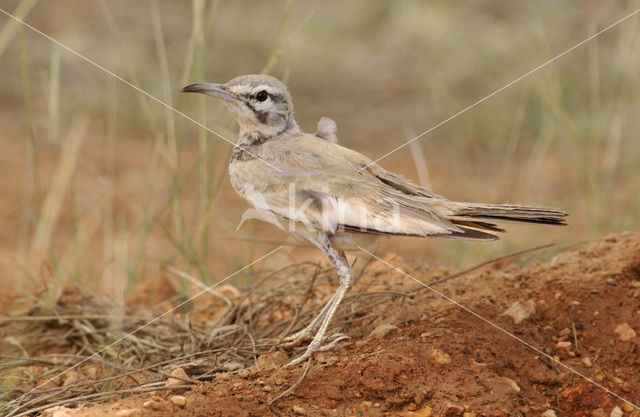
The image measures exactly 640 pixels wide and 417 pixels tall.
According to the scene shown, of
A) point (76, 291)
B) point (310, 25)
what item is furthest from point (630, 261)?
point (310, 25)

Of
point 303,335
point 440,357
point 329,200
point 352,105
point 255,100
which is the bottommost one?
point 303,335

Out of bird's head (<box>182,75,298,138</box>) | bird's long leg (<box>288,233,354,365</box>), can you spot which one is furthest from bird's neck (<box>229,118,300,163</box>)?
bird's long leg (<box>288,233,354,365</box>)

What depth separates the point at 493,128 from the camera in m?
8.40

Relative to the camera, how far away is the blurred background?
6301 millimetres

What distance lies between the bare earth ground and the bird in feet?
0.86

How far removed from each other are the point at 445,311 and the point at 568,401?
0.68m

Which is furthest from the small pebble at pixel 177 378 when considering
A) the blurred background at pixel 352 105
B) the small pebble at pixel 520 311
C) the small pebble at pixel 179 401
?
the blurred background at pixel 352 105

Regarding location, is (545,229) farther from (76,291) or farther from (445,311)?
(76,291)

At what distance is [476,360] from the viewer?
2.91m

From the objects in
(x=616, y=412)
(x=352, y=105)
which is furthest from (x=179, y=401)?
(x=352, y=105)

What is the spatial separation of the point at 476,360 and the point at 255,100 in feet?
4.99

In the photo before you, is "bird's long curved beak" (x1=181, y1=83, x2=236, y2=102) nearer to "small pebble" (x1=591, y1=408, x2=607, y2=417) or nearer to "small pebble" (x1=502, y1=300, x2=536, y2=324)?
"small pebble" (x1=502, y1=300, x2=536, y2=324)

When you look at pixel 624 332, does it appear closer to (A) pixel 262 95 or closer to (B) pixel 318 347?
(B) pixel 318 347

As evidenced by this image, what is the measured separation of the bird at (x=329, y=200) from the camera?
2803 millimetres
